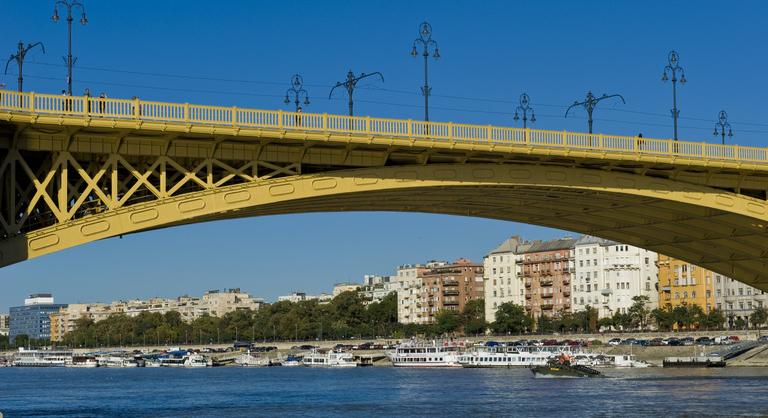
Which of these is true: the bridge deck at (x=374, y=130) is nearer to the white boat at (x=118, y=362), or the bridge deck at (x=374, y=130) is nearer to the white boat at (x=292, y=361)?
the white boat at (x=292, y=361)

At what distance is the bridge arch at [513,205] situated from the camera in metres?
37.8

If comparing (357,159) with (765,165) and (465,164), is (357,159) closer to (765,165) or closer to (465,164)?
(465,164)

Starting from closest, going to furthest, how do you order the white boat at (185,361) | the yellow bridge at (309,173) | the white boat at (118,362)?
the yellow bridge at (309,173), the white boat at (185,361), the white boat at (118,362)

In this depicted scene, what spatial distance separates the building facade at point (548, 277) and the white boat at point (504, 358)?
55416 millimetres

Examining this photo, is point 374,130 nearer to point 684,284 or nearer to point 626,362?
point 626,362

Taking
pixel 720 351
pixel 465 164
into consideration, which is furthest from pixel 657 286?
pixel 465 164

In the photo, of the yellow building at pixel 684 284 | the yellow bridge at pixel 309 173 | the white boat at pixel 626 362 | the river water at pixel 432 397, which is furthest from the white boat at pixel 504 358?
the yellow bridge at pixel 309 173

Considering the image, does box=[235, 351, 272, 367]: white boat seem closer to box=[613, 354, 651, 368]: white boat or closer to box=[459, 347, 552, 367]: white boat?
box=[459, 347, 552, 367]: white boat

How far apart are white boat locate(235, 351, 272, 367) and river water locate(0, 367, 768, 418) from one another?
6679cm

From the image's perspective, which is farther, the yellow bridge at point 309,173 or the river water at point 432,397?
the river water at point 432,397

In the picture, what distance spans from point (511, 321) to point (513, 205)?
400ft


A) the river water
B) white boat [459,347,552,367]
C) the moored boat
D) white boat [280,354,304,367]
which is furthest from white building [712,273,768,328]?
white boat [280,354,304,367]

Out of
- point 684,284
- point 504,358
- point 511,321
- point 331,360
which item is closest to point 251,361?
point 331,360

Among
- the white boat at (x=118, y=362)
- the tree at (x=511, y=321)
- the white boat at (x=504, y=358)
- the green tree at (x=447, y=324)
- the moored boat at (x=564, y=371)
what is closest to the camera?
the moored boat at (x=564, y=371)
